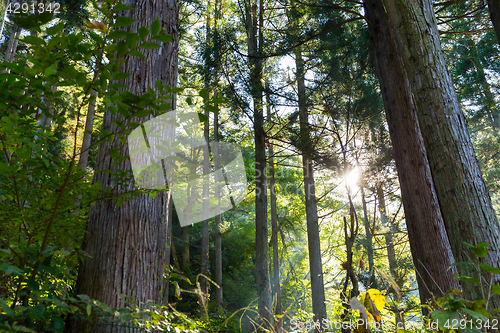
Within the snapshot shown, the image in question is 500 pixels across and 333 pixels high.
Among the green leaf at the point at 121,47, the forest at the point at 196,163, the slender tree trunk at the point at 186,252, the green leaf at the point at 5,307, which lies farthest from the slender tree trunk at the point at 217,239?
the green leaf at the point at 121,47

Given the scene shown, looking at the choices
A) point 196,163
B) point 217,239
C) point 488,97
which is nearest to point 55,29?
point 196,163

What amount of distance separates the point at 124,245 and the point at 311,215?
6.49 metres

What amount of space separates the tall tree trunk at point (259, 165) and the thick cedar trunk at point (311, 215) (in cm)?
108

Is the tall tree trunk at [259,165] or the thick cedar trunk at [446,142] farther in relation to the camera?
the tall tree trunk at [259,165]

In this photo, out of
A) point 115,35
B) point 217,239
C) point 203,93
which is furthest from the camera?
point 217,239

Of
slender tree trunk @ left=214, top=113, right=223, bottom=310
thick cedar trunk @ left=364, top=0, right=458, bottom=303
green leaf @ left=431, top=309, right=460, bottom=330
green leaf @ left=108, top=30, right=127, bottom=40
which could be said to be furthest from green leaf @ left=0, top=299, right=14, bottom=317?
slender tree trunk @ left=214, top=113, right=223, bottom=310

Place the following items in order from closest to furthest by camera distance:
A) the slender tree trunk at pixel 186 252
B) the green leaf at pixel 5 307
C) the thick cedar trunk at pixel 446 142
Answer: the green leaf at pixel 5 307
the thick cedar trunk at pixel 446 142
the slender tree trunk at pixel 186 252

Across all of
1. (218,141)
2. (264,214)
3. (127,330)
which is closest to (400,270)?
(264,214)

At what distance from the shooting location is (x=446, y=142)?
206 cm

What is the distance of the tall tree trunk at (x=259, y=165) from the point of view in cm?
588

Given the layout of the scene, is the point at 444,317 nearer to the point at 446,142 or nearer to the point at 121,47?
Answer: the point at 121,47

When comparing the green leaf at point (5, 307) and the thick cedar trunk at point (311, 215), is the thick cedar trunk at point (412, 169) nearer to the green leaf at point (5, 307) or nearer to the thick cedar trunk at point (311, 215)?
the green leaf at point (5, 307)

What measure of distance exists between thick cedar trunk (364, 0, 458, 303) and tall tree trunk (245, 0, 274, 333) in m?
3.84

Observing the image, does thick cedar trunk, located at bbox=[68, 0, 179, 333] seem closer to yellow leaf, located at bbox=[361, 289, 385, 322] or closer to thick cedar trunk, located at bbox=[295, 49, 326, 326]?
yellow leaf, located at bbox=[361, 289, 385, 322]
